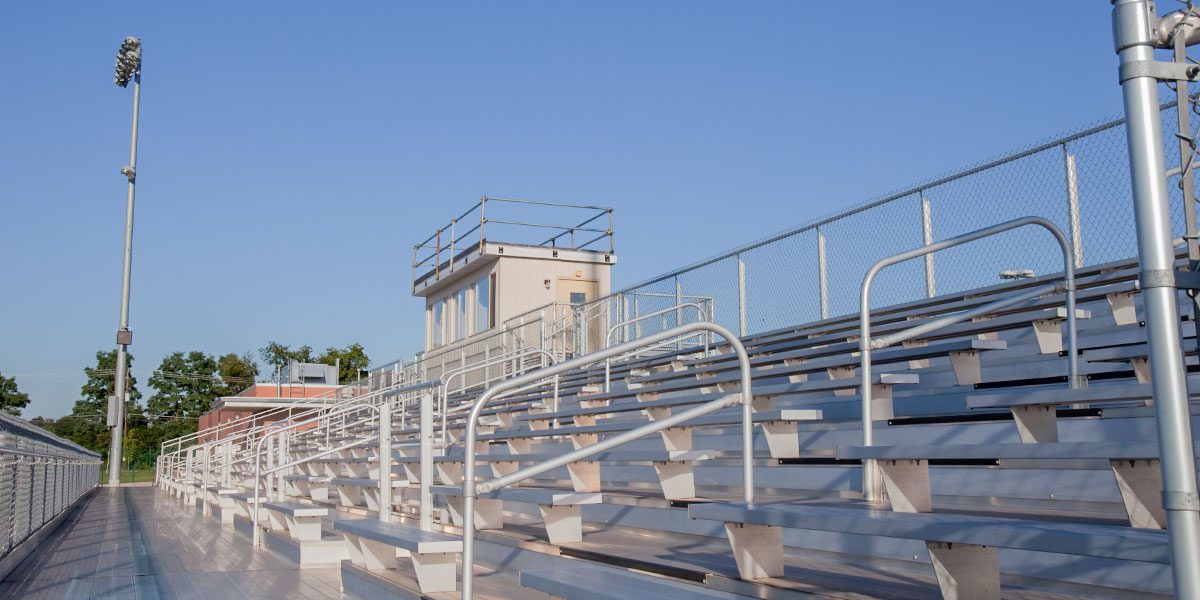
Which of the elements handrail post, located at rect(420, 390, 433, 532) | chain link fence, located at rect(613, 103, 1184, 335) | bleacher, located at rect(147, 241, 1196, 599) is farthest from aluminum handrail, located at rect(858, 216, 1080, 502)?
handrail post, located at rect(420, 390, 433, 532)

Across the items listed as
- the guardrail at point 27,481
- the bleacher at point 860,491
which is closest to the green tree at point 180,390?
the guardrail at point 27,481

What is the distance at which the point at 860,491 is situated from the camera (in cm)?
425

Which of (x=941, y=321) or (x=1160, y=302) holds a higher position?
(x=941, y=321)

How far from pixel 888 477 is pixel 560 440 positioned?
4.58m

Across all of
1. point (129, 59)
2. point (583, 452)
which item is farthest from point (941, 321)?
point (129, 59)

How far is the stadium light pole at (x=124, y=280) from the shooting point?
68.2 feet

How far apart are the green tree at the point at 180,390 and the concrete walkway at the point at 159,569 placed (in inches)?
1922

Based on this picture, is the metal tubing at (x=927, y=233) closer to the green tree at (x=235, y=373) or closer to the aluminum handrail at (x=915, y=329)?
the aluminum handrail at (x=915, y=329)

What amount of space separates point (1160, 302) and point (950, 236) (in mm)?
6309

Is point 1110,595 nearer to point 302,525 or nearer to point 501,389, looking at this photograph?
point 501,389

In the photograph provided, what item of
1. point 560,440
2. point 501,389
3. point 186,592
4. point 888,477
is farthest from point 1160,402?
point 560,440

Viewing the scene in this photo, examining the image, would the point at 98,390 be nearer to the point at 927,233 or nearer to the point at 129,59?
the point at 129,59

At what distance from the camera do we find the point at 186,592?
5727 mm

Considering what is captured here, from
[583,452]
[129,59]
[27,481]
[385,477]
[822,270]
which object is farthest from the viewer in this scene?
[129,59]
